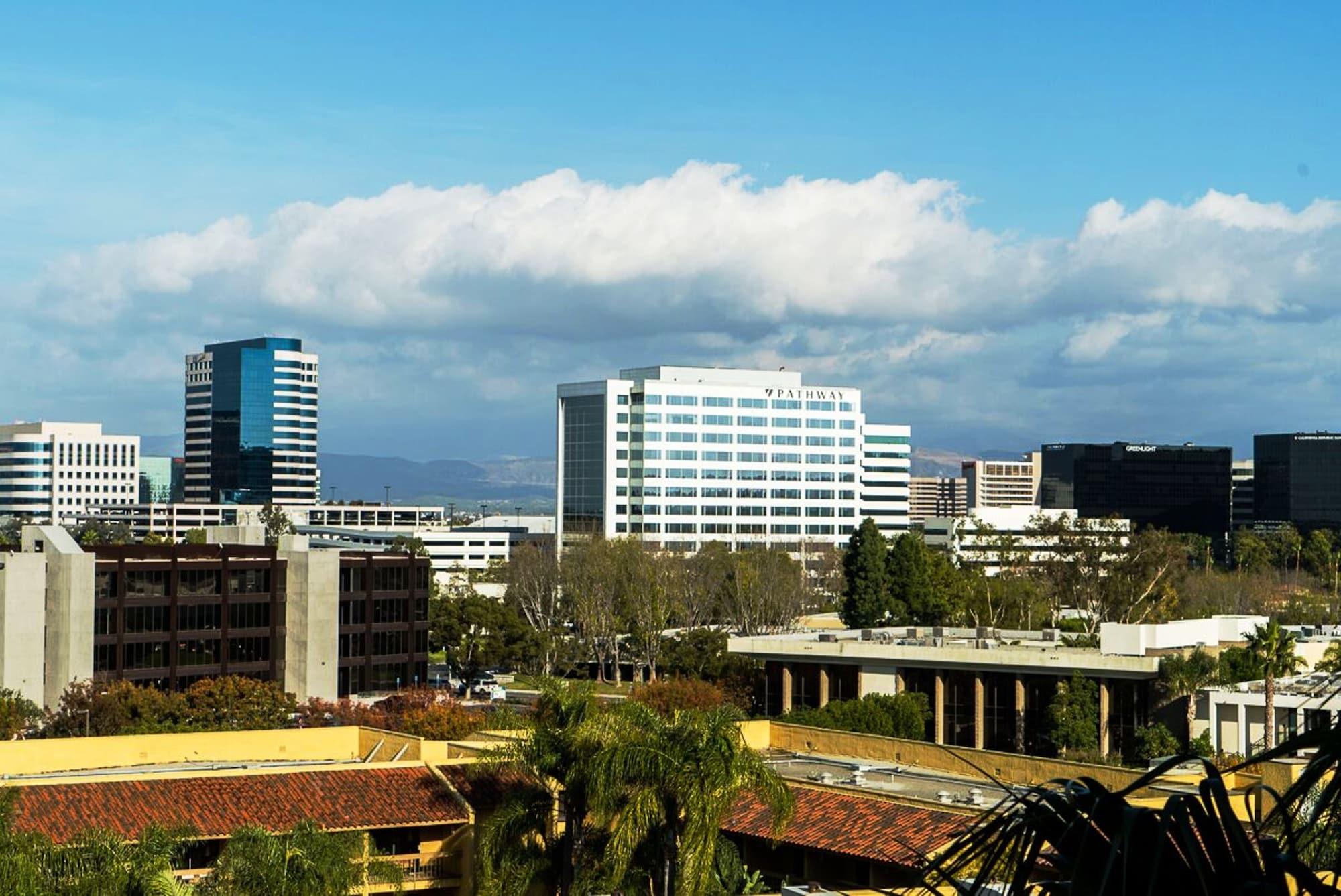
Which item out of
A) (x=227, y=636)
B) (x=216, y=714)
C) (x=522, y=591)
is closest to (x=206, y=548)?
(x=227, y=636)

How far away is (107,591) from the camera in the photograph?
344 ft

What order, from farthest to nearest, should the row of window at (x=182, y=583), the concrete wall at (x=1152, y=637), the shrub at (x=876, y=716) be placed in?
the row of window at (x=182, y=583) < the concrete wall at (x=1152, y=637) < the shrub at (x=876, y=716)

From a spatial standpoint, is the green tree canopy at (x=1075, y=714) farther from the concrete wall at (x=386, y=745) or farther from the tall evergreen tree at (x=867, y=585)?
the tall evergreen tree at (x=867, y=585)

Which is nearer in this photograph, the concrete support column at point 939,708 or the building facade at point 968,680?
the building facade at point 968,680

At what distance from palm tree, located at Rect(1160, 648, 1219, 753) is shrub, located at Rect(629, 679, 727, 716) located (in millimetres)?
19687

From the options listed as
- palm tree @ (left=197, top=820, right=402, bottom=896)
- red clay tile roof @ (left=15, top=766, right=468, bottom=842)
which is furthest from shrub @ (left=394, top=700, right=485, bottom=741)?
palm tree @ (left=197, top=820, right=402, bottom=896)

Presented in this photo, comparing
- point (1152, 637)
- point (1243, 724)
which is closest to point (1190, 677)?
point (1243, 724)

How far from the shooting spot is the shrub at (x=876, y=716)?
7462cm

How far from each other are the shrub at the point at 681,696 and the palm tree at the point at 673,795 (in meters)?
38.3

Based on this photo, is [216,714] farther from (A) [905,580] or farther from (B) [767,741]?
(A) [905,580]

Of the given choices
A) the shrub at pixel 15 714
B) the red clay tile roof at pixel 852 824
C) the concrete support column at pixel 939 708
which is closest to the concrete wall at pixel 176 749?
the red clay tile roof at pixel 852 824

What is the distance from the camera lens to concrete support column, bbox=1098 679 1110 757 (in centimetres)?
7569

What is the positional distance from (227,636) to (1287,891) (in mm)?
107782

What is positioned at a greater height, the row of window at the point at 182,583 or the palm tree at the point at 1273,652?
the row of window at the point at 182,583
